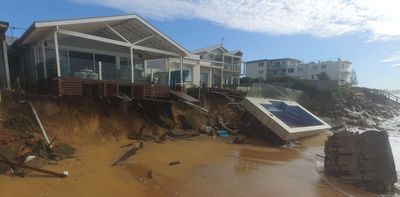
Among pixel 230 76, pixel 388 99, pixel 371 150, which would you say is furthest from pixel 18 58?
pixel 388 99

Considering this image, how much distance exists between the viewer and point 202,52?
41500mm

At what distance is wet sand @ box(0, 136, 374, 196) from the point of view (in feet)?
27.6

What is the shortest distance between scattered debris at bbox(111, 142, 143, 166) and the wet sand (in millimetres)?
217

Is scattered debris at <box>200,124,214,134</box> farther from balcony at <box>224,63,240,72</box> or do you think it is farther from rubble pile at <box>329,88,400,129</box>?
balcony at <box>224,63,240,72</box>

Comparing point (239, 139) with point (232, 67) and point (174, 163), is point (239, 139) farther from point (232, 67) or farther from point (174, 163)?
point (232, 67)

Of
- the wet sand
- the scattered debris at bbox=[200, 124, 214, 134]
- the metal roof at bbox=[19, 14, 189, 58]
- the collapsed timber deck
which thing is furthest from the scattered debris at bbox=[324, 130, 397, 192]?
the metal roof at bbox=[19, 14, 189, 58]

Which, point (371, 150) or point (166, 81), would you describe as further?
point (166, 81)

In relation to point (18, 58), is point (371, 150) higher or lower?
A: lower

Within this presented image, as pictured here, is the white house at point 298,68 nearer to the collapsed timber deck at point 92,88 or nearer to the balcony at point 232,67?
the balcony at point 232,67

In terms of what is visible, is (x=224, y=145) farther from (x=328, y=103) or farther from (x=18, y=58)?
(x=328, y=103)

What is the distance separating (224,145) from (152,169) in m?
6.80

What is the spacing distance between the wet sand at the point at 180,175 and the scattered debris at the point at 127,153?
0.22 meters

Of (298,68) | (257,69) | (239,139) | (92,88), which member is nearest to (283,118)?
(239,139)

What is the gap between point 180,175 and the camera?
1032 cm
